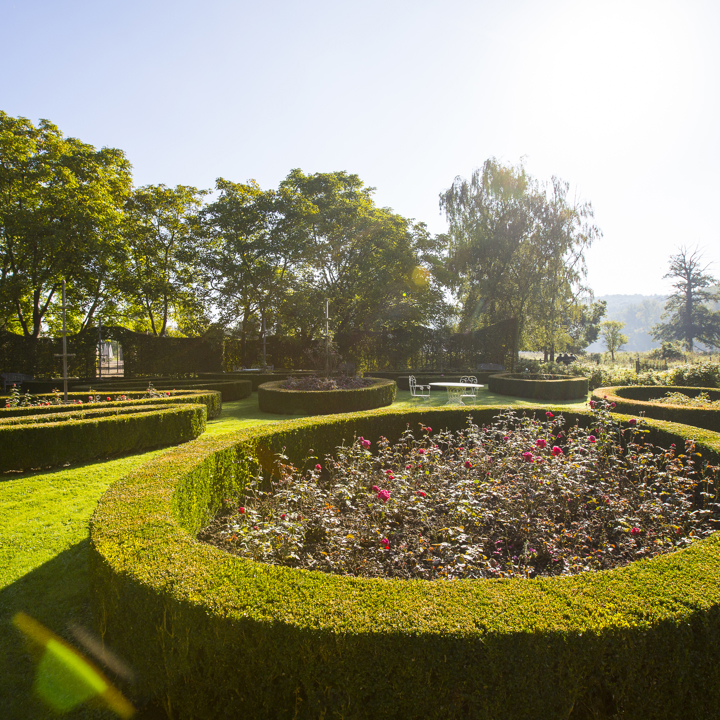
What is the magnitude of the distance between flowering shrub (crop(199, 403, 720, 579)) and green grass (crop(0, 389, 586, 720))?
1016 mm

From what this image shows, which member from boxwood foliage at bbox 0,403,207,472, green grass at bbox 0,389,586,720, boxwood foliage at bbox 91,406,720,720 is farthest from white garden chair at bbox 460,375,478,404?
boxwood foliage at bbox 91,406,720,720

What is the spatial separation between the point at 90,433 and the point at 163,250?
17.7 m

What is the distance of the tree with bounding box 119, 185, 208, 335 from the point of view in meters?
20.1

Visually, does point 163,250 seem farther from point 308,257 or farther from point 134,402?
point 134,402

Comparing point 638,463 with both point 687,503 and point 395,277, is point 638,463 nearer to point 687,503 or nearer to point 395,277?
point 687,503

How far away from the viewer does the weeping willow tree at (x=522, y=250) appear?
2044 cm

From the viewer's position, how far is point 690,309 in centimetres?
4353

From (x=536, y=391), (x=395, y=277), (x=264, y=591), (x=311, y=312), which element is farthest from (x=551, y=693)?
(x=395, y=277)

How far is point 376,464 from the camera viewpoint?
221 inches

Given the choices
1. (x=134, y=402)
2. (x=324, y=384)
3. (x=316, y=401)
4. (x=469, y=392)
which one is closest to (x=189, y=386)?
(x=324, y=384)

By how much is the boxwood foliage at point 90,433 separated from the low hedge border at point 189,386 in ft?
16.6

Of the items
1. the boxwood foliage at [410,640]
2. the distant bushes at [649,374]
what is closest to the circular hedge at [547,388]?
the distant bushes at [649,374]

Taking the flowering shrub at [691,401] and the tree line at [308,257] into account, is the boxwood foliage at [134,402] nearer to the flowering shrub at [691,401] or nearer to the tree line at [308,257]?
the flowering shrub at [691,401]

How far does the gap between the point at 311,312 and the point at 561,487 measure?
1714 centimetres
